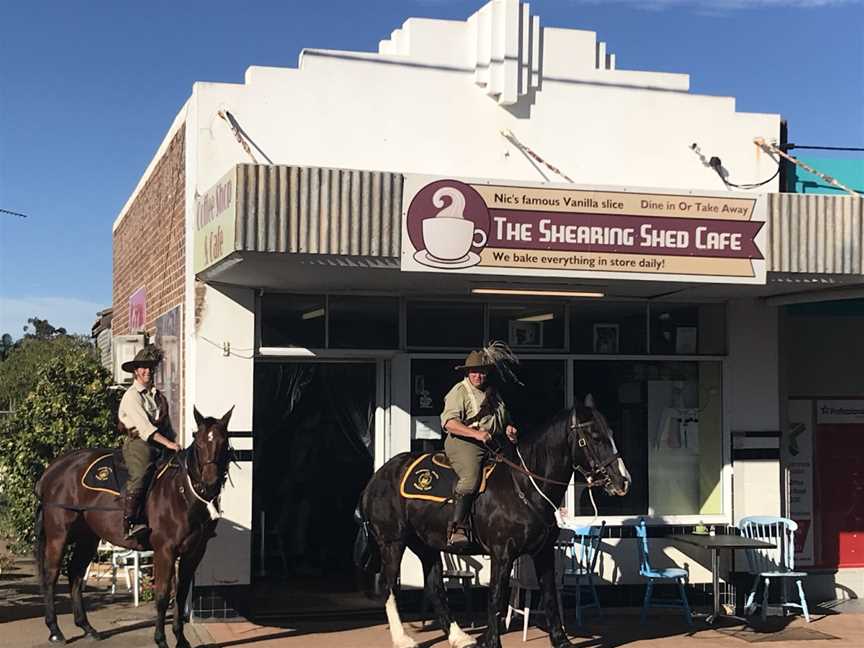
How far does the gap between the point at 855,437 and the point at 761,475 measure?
1.78 meters

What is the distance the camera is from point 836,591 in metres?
13.5

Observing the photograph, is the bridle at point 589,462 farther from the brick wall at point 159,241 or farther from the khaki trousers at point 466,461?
the brick wall at point 159,241

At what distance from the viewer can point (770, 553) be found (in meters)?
12.7

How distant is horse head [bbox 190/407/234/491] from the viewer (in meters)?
9.26

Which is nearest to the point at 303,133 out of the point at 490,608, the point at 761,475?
the point at 490,608

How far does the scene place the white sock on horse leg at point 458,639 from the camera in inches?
393

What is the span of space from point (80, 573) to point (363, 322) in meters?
3.70

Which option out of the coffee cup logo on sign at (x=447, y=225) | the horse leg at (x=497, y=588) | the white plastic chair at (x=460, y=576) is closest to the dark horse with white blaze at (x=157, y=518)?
the coffee cup logo on sign at (x=447, y=225)

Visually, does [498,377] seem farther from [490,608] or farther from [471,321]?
[490,608]

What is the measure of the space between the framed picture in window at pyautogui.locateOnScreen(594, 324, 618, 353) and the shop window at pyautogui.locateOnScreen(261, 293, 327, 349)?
303 cm

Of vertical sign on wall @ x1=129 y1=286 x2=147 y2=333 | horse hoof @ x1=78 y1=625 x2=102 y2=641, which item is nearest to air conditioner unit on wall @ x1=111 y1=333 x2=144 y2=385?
vertical sign on wall @ x1=129 y1=286 x2=147 y2=333

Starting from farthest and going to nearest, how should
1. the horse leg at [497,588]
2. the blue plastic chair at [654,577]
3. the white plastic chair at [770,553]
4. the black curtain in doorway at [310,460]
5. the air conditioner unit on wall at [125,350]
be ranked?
the air conditioner unit on wall at [125,350] → the black curtain in doorway at [310,460] → the white plastic chair at [770,553] → the blue plastic chair at [654,577] → the horse leg at [497,588]

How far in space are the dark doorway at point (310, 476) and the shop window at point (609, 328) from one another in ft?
7.53

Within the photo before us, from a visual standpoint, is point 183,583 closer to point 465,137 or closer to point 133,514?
point 133,514
